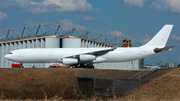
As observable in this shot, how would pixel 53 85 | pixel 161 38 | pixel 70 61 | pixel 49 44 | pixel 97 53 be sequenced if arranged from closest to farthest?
pixel 53 85 → pixel 70 61 → pixel 97 53 → pixel 161 38 → pixel 49 44

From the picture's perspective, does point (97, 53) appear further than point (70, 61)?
A: Yes

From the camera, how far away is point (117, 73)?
105 feet

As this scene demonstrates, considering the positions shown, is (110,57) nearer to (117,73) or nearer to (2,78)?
(117,73)

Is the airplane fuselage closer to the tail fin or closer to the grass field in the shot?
the tail fin

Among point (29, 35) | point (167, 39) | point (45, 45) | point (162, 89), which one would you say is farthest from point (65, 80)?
point (29, 35)

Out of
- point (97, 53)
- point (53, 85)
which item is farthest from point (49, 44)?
point (53, 85)

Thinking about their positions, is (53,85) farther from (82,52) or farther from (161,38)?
(161,38)

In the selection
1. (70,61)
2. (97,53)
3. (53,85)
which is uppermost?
(97,53)

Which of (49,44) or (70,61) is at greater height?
(49,44)

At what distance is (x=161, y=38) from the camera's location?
3909 cm

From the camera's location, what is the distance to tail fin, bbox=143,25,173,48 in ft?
128

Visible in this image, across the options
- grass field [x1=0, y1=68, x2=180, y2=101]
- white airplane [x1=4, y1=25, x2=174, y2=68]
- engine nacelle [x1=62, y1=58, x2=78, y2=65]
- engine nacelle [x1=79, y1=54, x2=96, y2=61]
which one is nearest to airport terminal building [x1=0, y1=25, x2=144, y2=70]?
white airplane [x1=4, y1=25, x2=174, y2=68]

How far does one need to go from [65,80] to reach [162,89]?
13.3m

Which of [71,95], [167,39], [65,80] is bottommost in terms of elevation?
[71,95]
